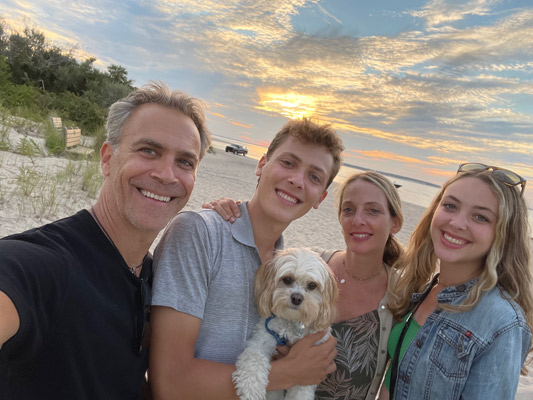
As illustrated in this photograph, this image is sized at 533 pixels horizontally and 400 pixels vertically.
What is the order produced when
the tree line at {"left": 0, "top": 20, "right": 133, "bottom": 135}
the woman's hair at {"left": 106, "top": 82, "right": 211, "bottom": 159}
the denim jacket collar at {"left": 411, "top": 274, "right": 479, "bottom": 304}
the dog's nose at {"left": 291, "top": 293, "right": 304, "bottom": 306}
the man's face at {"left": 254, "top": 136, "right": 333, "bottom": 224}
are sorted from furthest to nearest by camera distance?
→ the tree line at {"left": 0, "top": 20, "right": 133, "bottom": 135} → the dog's nose at {"left": 291, "top": 293, "right": 304, "bottom": 306} → the man's face at {"left": 254, "top": 136, "right": 333, "bottom": 224} → the denim jacket collar at {"left": 411, "top": 274, "right": 479, "bottom": 304} → the woman's hair at {"left": 106, "top": 82, "right": 211, "bottom": 159}

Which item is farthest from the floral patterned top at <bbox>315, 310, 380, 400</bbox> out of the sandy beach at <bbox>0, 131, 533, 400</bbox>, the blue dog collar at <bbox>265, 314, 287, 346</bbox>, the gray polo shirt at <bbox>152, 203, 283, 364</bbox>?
the sandy beach at <bbox>0, 131, 533, 400</bbox>

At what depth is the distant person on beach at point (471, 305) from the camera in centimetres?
203

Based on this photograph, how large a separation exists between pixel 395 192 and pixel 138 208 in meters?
Result: 2.31

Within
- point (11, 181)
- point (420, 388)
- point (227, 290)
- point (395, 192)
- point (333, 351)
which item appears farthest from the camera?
point (11, 181)

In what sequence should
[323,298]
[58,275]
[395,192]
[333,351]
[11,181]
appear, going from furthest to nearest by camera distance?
[11,181] < [395,192] < [323,298] < [333,351] < [58,275]

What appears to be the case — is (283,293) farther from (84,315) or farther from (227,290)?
(84,315)

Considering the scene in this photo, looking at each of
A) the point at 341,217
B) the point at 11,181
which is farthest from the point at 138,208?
the point at 11,181

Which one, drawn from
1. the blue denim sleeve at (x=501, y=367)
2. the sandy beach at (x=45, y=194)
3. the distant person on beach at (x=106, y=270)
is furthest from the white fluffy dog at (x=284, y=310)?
the sandy beach at (x=45, y=194)

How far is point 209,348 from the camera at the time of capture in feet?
6.66

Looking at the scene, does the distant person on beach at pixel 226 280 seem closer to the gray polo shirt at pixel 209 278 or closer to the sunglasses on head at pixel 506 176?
the gray polo shirt at pixel 209 278

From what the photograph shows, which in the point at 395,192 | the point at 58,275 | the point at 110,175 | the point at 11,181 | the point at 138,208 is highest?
the point at 395,192

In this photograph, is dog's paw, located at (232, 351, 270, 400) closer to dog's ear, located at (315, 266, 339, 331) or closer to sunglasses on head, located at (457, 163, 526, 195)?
dog's ear, located at (315, 266, 339, 331)

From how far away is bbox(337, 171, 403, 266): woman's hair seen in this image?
3.15 m

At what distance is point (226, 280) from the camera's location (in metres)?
2.09
